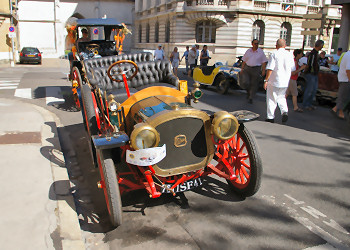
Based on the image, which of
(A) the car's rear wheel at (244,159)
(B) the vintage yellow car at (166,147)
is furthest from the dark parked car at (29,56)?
(A) the car's rear wheel at (244,159)

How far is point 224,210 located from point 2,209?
7.89ft

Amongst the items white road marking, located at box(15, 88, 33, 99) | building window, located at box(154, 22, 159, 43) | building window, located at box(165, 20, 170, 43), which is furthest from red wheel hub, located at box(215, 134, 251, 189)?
building window, located at box(154, 22, 159, 43)

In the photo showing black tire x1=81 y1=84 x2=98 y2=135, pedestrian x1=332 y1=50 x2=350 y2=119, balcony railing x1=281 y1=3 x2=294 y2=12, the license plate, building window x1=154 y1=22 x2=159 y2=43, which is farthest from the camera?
building window x1=154 y1=22 x2=159 y2=43

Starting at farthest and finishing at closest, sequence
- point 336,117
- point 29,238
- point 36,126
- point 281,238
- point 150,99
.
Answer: point 336,117
point 36,126
point 150,99
point 281,238
point 29,238

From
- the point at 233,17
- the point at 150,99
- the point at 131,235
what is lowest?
the point at 131,235

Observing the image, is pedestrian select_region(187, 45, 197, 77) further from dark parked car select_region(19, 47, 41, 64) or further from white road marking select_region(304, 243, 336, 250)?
white road marking select_region(304, 243, 336, 250)

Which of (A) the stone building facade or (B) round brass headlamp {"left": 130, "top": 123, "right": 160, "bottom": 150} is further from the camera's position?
(A) the stone building facade

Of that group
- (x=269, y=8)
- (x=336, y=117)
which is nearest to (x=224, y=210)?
(x=336, y=117)

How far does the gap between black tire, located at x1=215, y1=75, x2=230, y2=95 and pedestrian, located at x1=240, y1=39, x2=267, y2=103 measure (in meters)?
1.56

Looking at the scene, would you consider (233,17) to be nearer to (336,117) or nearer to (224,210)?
(336,117)

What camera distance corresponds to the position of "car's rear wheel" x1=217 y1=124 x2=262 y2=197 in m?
3.71

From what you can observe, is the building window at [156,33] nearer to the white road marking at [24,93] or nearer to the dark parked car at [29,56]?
the dark parked car at [29,56]

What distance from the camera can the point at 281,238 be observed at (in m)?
3.17

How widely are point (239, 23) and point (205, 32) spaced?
12.0 ft
